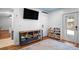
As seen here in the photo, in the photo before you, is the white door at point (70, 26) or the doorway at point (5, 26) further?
the white door at point (70, 26)

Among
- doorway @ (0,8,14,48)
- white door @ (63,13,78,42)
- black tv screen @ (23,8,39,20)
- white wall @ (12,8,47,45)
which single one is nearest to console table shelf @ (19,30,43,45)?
white wall @ (12,8,47,45)

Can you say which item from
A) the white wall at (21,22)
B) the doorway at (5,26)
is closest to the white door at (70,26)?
the white wall at (21,22)

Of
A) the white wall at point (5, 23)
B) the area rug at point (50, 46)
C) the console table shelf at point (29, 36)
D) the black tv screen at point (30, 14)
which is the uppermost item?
the black tv screen at point (30, 14)

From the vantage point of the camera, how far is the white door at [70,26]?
6.24 feet

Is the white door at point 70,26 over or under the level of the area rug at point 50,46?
over

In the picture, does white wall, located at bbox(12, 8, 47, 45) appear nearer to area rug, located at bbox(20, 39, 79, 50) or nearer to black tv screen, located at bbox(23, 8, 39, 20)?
black tv screen, located at bbox(23, 8, 39, 20)

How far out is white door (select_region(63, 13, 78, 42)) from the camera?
6.24ft

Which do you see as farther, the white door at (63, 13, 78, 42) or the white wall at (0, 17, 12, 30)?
the white door at (63, 13, 78, 42)

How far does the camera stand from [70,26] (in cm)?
196

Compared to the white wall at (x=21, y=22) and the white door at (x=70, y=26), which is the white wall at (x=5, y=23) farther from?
the white door at (x=70, y=26)

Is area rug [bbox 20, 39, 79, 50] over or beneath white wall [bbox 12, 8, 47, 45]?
beneath
